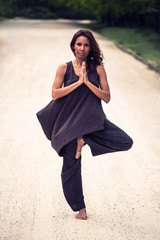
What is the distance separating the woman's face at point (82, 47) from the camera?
361 centimetres

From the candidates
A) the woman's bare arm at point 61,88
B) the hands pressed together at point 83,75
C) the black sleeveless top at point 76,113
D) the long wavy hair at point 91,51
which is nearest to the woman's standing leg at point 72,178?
the black sleeveless top at point 76,113

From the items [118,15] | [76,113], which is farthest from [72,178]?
[118,15]

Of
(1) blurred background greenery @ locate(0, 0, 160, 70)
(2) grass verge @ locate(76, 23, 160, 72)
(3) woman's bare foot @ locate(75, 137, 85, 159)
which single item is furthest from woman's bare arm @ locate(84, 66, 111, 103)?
(1) blurred background greenery @ locate(0, 0, 160, 70)

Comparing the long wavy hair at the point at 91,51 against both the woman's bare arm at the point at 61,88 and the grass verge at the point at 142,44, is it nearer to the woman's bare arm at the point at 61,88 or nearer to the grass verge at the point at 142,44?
the woman's bare arm at the point at 61,88

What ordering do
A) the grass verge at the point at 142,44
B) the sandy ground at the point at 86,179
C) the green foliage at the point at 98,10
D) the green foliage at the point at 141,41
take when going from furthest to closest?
the green foliage at the point at 98,10 < the green foliage at the point at 141,41 < the grass verge at the point at 142,44 < the sandy ground at the point at 86,179

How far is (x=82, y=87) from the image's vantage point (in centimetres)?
362

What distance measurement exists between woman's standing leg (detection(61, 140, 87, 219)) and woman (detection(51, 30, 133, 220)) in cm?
1

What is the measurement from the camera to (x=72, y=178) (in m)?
3.91

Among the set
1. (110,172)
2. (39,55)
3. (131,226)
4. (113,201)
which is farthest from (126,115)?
(39,55)

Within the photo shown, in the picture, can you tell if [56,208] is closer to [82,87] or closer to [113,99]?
[82,87]

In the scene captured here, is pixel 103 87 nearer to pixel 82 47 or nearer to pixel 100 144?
pixel 82 47

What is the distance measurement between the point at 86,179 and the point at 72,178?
1381 mm

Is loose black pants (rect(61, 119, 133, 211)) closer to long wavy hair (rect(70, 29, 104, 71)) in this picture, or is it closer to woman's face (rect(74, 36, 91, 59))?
long wavy hair (rect(70, 29, 104, 71))

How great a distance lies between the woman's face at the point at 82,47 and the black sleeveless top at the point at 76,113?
141mm
